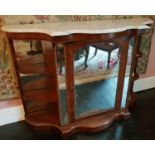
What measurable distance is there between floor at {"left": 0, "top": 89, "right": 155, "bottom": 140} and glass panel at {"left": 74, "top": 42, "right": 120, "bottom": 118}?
20 cm

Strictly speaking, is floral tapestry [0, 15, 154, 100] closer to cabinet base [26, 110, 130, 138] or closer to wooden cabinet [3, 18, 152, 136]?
wooden cabinet [3, 18, 152, 136]

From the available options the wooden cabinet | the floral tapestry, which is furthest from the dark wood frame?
the floral tapestry

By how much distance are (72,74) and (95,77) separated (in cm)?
26

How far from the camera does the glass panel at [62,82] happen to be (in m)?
1.25

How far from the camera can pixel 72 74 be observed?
134cm

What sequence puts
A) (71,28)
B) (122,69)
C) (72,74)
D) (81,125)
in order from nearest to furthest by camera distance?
(71,28) < (72,74) < (122,69) < (81,125)

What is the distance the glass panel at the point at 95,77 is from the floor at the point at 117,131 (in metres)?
0.20

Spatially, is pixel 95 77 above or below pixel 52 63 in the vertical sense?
below

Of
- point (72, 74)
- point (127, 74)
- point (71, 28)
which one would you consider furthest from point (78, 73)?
point (127, 74)

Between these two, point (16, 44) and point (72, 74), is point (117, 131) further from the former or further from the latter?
point (16, 44)

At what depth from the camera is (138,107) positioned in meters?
1.95

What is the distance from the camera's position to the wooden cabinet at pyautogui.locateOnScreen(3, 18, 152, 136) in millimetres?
1226
